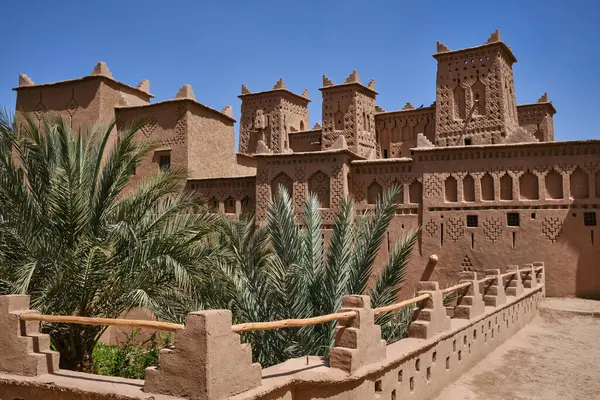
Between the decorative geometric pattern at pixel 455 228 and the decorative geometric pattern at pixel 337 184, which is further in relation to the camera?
the decorative geometric pattern at pixel 337 184

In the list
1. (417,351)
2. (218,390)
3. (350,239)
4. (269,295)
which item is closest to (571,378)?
(417,351)

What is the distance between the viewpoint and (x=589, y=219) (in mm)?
14641

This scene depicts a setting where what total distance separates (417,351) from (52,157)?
6323mm

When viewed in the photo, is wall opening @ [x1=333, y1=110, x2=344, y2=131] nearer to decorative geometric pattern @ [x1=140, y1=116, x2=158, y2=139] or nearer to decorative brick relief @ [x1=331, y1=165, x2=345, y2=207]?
decorative brick relief @ [x1=331, y1=165, x2=345, y2=207]

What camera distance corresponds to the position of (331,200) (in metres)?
16.8

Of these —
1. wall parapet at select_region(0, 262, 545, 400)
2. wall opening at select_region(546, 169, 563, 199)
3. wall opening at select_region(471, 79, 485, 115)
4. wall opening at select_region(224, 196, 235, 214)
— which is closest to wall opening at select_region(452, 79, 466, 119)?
wall opening at select_region(471, 79, 485, 115)

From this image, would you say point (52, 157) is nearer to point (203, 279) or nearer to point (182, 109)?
point (203, 279)

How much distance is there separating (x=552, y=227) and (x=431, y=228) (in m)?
3.16

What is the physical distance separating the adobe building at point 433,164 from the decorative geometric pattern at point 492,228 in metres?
0.03

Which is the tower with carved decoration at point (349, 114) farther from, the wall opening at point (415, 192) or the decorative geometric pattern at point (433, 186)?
the decorative geometric pattern at point (433, 186)

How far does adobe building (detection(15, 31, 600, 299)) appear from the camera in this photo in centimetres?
1490

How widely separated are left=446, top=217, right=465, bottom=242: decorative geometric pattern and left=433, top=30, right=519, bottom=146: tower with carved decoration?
4372mm

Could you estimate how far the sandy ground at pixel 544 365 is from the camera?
24.4 feet

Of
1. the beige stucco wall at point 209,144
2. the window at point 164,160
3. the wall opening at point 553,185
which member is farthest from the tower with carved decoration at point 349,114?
the wall opening at point 553,185
